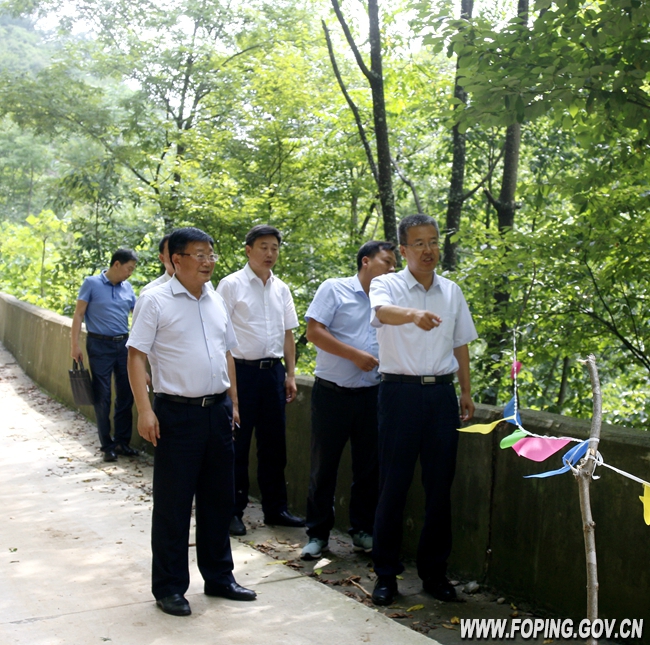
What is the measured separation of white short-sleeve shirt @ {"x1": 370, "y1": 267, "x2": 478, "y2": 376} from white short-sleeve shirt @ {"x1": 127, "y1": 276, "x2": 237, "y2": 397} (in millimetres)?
868

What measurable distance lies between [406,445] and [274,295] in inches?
74.6

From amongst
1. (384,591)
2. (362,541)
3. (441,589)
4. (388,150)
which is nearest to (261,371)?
(362,541)

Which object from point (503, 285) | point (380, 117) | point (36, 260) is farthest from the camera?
point (36, 260)

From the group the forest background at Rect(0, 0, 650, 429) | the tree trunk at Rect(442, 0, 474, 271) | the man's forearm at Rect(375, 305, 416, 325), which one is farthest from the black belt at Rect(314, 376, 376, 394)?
the tree trunk at Rect(442, 0, 474, 271)

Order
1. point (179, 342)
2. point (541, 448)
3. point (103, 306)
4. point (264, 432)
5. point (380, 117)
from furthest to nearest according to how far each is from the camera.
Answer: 1. point (380, 117)
2. point (103, 306)
3. point (264, 432)
4. point (179, 342)
5. point (541, 448)

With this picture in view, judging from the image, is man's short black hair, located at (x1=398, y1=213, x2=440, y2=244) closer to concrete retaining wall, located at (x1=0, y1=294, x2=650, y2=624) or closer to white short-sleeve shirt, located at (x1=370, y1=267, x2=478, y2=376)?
white short-sleeve shirt, located at (x1=370, y1=267, x2=478, y2=376)

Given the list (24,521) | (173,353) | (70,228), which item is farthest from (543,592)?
(70,228)

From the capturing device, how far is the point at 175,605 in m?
4.04

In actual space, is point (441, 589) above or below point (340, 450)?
below

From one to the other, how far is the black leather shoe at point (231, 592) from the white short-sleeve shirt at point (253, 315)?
67.7 inches

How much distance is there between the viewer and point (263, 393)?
18.6ft

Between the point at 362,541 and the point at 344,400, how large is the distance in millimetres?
906

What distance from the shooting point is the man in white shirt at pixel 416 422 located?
Result: 4285 millimetres

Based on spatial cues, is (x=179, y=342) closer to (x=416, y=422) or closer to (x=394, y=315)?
(x=394, y=315)
